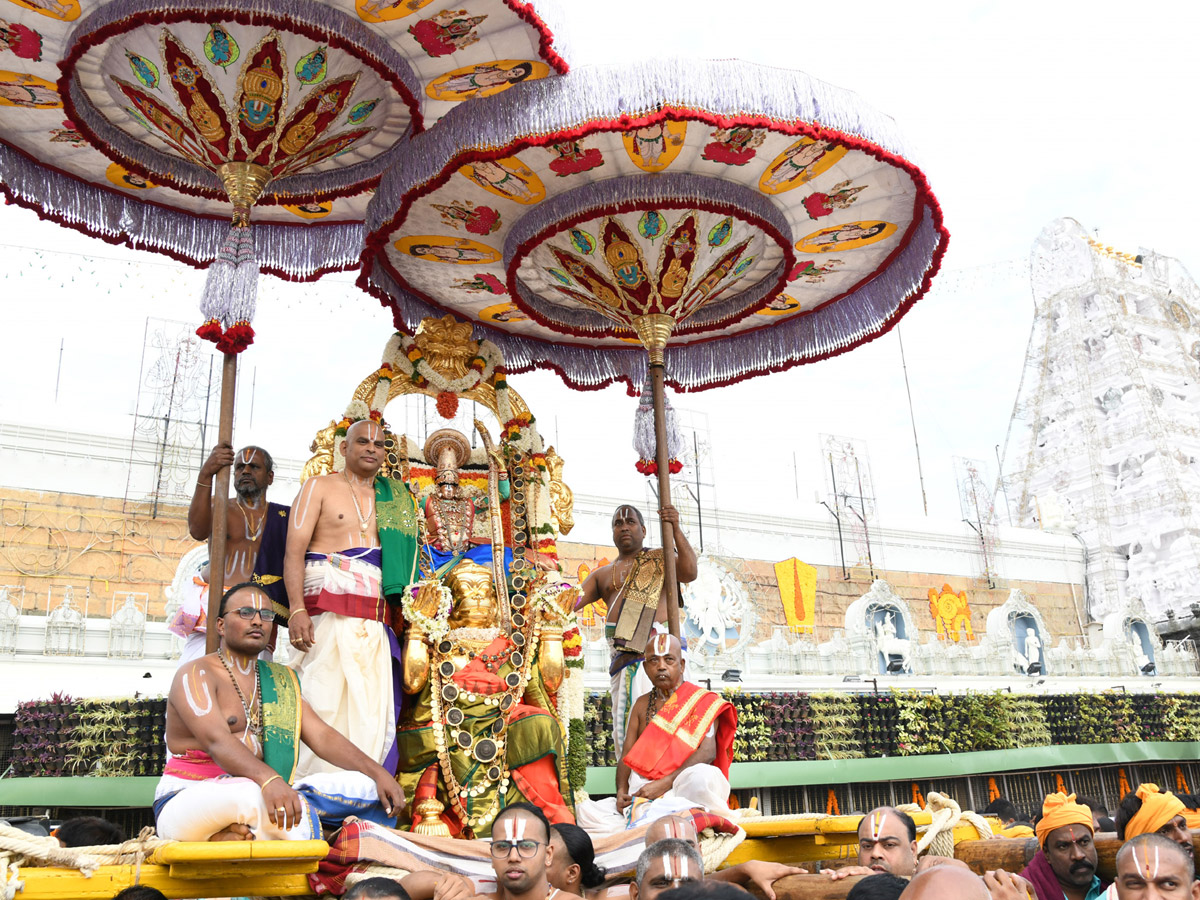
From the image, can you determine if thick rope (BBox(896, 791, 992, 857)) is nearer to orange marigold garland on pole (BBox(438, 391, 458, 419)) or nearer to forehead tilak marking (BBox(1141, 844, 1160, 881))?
forehead tilak marking (BBox(1141, 844, 1160, 881))

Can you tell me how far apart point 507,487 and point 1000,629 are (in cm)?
2528

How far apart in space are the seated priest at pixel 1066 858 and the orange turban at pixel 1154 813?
45 cm

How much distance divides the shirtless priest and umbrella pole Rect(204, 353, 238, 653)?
400 mm

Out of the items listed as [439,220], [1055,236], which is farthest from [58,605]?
[1055,236]

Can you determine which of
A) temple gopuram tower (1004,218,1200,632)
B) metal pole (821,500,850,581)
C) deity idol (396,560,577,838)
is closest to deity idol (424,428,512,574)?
deity idol (396,560,577,838)

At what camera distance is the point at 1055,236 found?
39.9 metres

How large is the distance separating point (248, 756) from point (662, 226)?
3.93 meters

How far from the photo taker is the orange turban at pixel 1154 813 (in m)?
4.61

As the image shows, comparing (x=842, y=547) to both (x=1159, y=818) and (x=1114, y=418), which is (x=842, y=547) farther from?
(x=1159, y=818)

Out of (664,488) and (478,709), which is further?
(664,488)

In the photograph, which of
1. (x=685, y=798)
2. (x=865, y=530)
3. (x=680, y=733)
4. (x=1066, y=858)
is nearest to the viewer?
(x=1066, y=858)

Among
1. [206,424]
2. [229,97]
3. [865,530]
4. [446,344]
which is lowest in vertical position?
[446,344]

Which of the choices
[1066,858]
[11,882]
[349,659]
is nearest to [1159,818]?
[1066,858]

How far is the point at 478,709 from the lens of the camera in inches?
214
